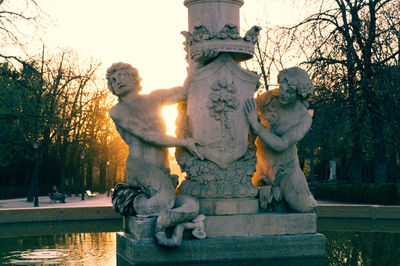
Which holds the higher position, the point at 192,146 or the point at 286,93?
the point at 286,93

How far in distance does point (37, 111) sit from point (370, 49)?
18808 mm

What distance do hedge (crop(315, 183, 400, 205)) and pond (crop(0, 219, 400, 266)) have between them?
1026 centimetres

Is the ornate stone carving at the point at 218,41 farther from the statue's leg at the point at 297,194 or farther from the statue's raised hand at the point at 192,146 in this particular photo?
the statue's leg at the point at 297,194

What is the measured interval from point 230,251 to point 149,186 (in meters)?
1.30

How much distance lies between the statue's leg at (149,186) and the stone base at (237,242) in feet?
0.60

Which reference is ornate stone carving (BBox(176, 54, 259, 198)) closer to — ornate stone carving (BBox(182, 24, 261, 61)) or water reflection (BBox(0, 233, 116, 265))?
ornate stone carving (BBox(182, 24, 261, 61))

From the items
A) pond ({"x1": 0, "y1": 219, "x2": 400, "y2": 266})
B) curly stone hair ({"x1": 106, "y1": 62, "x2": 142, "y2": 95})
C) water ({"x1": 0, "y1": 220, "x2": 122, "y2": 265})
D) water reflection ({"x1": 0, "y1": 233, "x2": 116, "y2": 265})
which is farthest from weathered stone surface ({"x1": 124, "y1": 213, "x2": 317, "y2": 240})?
curly stone hair ({"x1": 106, "y1": 62, "x2": 142, "y2": 95})

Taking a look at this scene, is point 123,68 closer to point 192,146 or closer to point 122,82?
point 122,82

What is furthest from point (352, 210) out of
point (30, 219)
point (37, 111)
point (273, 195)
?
point (37, 111)

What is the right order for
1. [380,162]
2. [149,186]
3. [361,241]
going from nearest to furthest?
[149,186]
[361,241]
[380,162]

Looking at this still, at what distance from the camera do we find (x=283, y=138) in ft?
27.1

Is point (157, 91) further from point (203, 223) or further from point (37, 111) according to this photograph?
point (37, 111)

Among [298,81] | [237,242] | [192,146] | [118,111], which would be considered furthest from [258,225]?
[118,111]

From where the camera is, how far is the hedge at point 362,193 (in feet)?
71.7
